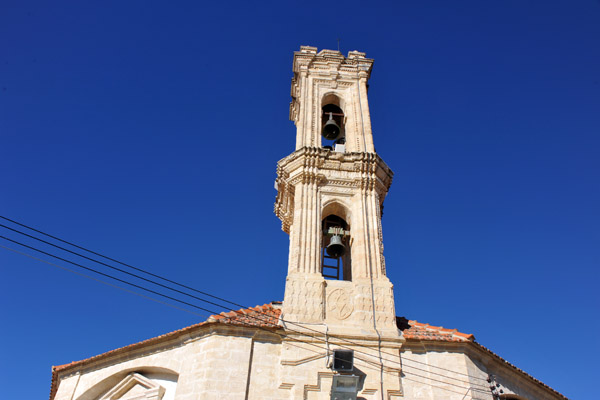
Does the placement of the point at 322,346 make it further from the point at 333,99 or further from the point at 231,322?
the point at 333,99

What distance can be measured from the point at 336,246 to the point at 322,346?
3.48m

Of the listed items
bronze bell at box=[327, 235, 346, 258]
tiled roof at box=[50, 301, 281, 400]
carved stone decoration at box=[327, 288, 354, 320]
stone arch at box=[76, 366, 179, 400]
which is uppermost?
bronze bell at box=[327, 235, 346, 258]

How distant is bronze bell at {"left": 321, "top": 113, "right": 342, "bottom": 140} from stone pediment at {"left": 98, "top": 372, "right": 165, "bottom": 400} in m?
9.65

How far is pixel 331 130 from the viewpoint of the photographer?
1842 cm

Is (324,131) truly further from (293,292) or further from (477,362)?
(477,362)

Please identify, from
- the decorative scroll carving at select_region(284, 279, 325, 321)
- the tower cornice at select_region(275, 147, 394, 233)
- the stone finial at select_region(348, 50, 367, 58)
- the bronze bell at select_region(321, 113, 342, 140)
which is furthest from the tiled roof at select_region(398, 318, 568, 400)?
the stone finial at select_region(348, 50, 367, 58)

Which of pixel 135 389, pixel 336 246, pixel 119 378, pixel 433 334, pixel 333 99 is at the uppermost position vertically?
pixel 333 99

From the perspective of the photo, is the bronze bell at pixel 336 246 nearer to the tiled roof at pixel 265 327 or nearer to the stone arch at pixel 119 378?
the tiled roof at pixel 265 327

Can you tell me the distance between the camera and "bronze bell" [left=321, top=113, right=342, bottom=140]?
18.2m

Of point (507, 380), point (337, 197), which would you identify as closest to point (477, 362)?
point (507, 380)

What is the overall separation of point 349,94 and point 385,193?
423 centimetres

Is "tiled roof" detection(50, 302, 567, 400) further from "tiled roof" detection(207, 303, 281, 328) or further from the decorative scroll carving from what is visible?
the decorative scroll carving

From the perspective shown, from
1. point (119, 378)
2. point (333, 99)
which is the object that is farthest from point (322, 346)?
point (333, 99)

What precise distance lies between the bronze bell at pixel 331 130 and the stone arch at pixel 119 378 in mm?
9407
